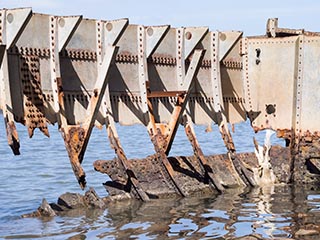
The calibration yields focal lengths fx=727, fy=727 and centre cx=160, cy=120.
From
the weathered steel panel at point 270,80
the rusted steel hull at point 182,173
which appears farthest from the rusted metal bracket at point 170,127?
the weathered steel panel at point 270,80

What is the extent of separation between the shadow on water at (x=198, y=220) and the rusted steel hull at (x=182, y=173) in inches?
13.4

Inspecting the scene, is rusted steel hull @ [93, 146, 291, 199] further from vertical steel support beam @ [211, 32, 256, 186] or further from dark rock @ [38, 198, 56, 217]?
dark rock @ [38, 198, 56, 217]

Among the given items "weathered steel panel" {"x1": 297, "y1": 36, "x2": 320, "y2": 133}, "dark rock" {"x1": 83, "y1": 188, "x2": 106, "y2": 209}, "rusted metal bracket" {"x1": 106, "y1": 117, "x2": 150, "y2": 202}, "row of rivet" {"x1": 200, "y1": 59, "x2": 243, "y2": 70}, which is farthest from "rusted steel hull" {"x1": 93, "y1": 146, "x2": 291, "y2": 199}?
"row of rivet" {"x1": 200, "y1": 59, "x2": 243, "y2": 70}

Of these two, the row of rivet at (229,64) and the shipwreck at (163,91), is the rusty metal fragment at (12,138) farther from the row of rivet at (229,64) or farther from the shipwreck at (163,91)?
the row of rivet at (229,64)

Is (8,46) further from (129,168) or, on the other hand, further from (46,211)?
(129,168)

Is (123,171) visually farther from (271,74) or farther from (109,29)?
(271,74)

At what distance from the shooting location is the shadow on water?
35.8 feet

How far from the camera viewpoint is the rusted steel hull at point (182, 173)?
1362cm

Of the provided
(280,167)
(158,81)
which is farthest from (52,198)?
(280,167)

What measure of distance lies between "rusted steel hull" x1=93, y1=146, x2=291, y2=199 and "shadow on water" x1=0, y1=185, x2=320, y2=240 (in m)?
0.34

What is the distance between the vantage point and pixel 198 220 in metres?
12.0

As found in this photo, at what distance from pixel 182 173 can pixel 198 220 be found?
8.99ft

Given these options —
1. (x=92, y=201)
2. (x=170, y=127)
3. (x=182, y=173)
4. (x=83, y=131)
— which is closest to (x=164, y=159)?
(x=170, y=127)

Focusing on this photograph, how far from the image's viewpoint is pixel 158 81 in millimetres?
15133
